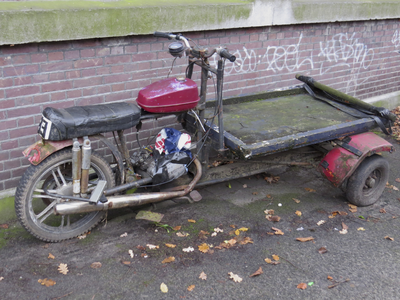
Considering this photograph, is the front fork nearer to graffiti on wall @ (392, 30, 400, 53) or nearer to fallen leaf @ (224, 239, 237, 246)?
fallen leaf @ (224, 239, 237, 246)

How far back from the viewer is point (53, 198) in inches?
141

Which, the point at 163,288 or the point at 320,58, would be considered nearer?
the point at 163,288

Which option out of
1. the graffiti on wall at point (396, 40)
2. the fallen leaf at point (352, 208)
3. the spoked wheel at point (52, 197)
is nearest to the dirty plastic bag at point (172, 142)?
the spoked wheel at point (52, 197)

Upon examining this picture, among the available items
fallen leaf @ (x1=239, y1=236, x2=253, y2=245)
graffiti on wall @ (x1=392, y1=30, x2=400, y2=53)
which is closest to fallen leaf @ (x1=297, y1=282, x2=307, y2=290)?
fallen leaf @ (x1=239, y1=236, x2=253, y2=245)

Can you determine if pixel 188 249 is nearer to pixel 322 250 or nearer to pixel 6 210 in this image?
pixel 322 250

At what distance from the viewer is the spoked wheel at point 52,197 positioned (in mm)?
3408

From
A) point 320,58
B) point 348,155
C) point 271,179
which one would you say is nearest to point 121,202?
point 271,179

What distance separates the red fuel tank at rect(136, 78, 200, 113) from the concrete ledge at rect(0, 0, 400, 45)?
980mm

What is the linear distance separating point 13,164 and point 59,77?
977mm

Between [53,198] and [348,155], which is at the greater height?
[348,155]

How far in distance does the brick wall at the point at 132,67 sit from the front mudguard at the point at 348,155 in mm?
1826

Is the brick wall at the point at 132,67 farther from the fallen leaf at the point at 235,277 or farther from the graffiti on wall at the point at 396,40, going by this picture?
the fallen leaf at the point at 235,277

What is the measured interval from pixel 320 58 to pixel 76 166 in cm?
456

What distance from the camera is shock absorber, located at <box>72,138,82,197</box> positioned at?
3.37 metres
